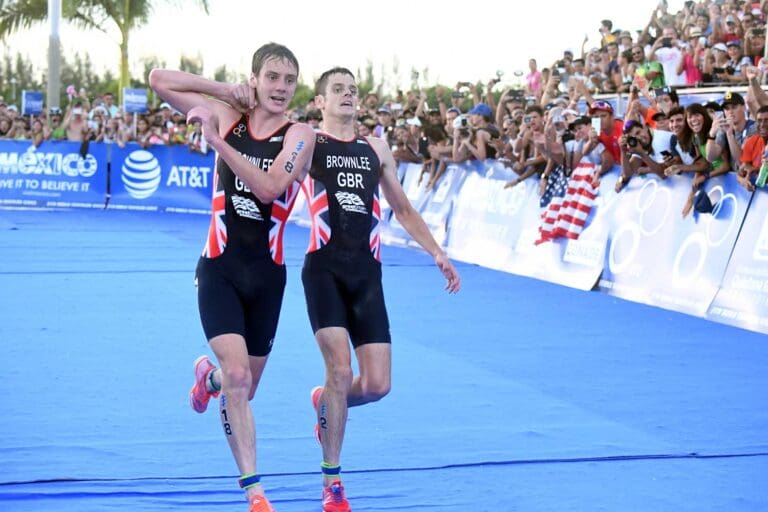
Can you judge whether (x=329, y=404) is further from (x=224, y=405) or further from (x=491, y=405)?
(x=491, y=405)

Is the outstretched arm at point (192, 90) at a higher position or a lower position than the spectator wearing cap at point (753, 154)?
higher

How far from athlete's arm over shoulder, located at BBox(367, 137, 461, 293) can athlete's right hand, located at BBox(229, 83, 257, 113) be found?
84cm

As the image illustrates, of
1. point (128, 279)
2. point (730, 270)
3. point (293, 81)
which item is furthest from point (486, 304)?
point (293, 81)

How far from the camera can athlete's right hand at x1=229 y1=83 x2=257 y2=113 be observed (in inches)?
200

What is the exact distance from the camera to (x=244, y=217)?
5.10 metres

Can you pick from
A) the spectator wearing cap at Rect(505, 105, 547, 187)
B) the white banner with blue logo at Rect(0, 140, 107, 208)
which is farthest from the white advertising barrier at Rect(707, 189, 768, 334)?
the white banner with blue logo at Rect(0, 140, 107, 208)

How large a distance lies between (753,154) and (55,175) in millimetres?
18928

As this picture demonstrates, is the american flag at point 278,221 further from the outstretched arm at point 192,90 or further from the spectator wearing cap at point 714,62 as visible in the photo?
the spectator wearing cap at point 714,62

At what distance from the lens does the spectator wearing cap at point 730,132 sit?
38.3 ft

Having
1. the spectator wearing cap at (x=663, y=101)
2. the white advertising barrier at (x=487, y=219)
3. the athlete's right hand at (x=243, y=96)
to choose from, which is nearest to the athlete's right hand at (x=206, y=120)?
the athlete's right hand at (x=243, y=96)

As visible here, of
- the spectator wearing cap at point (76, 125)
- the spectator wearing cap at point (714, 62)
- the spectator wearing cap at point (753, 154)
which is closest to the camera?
the spectator wearing cap at point (753, 154)

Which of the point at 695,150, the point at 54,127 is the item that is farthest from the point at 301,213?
the point at 695,150

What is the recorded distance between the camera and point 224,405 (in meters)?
5.00

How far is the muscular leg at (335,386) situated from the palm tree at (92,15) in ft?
102
